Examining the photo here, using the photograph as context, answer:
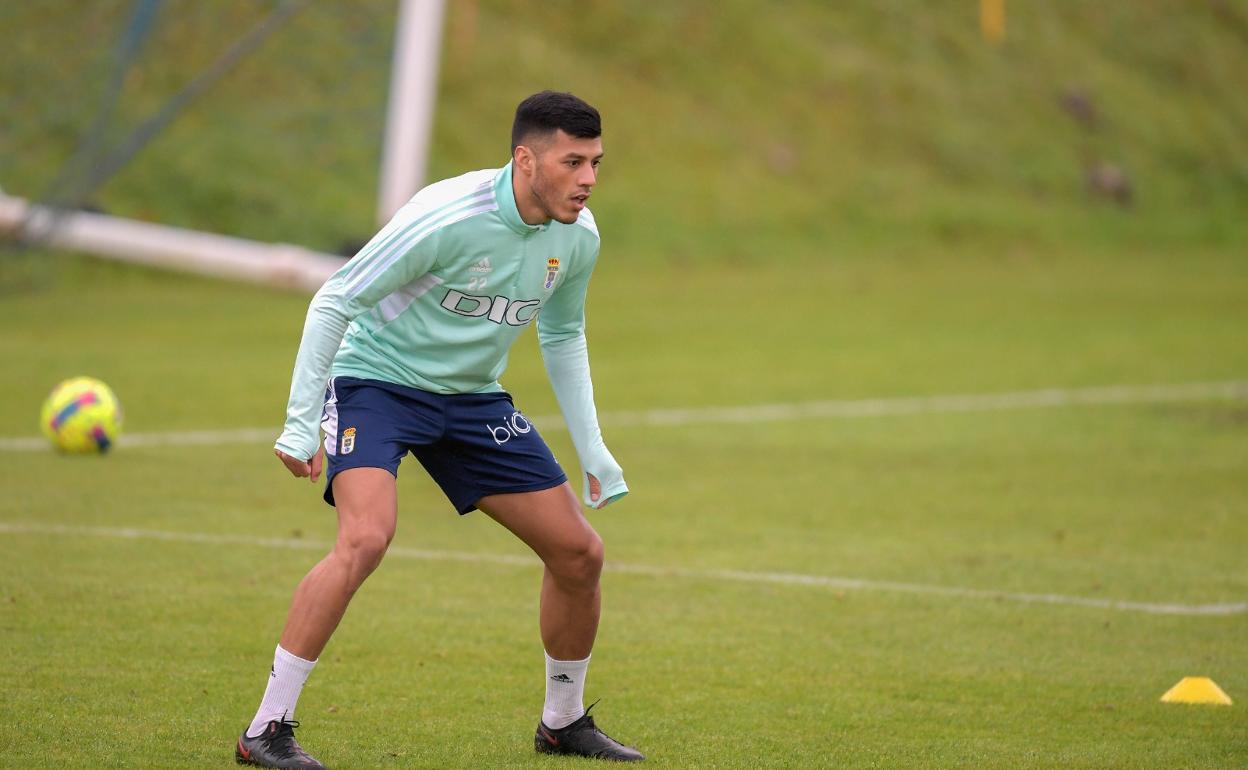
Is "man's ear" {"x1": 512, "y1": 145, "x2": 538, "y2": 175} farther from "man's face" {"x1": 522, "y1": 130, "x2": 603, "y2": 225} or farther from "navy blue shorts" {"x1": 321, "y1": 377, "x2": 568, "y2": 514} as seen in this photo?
"navy blue shorts" {"x1": 321, "y1": 377, "x2": 568, "y2": 514}

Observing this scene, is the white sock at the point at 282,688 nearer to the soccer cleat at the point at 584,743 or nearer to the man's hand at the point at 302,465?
the man's hand at the point at 302,465

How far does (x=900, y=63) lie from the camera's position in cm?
3706

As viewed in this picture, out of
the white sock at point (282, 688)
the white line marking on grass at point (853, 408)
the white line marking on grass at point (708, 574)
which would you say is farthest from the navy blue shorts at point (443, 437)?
the white line marking on grass at point (853, 408)

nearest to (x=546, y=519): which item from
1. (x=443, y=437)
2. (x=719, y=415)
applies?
(x=443, y=437)

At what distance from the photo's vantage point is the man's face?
548 cm

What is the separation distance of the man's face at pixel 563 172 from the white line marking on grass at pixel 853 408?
24.2 ft

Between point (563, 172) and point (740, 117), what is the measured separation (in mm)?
28974

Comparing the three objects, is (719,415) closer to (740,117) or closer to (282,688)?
(282,688)

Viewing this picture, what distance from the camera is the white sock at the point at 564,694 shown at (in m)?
5.88

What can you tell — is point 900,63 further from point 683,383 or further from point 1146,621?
point 1146,621

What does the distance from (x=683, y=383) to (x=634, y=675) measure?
9.58m

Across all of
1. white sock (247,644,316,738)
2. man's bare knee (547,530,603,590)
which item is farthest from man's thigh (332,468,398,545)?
man's bare knee (547,530,603,590)

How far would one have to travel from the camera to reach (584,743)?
19.2 ft

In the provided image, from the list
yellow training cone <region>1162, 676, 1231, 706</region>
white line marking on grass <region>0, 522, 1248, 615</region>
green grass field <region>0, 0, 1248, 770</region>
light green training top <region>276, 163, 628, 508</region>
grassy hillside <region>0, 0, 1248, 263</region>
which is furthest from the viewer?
grassy hillside <region>0, 0, 1248, 263</region>
